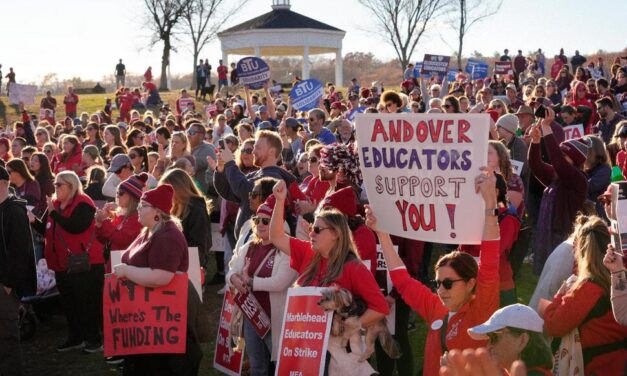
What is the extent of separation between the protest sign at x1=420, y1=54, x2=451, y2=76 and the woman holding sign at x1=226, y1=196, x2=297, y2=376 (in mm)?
16457

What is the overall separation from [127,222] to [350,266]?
314 centimetres

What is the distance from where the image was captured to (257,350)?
24.6 feet

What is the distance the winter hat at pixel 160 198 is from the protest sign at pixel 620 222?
3.54 m

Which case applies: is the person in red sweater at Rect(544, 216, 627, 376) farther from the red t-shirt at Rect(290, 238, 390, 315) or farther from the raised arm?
the raised arm

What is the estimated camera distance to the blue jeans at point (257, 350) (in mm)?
7488

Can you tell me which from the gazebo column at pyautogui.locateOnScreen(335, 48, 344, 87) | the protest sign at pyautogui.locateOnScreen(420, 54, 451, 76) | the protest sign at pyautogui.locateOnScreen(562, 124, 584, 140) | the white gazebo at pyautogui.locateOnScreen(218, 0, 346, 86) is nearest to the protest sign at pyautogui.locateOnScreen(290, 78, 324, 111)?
the protest sign at pyautogui.locateOnScreen(420, 54, 451, 76)

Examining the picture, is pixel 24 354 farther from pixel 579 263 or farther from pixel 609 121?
pixel 609 121

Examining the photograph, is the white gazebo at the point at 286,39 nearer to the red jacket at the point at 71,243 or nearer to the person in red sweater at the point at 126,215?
the red jacket at the point at 71,243

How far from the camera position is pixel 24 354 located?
1002cm

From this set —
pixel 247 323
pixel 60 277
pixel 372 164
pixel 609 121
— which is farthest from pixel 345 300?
pixel 609 121

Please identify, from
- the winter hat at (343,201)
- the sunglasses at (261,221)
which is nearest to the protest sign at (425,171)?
A: the winter hat at (343,201)

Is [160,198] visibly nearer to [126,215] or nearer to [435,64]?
[126,215]

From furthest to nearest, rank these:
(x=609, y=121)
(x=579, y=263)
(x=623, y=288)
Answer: (x=609, y=121) → (x=579, y=263) → (x=623, y=288)

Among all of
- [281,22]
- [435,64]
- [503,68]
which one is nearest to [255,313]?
[435,64]
